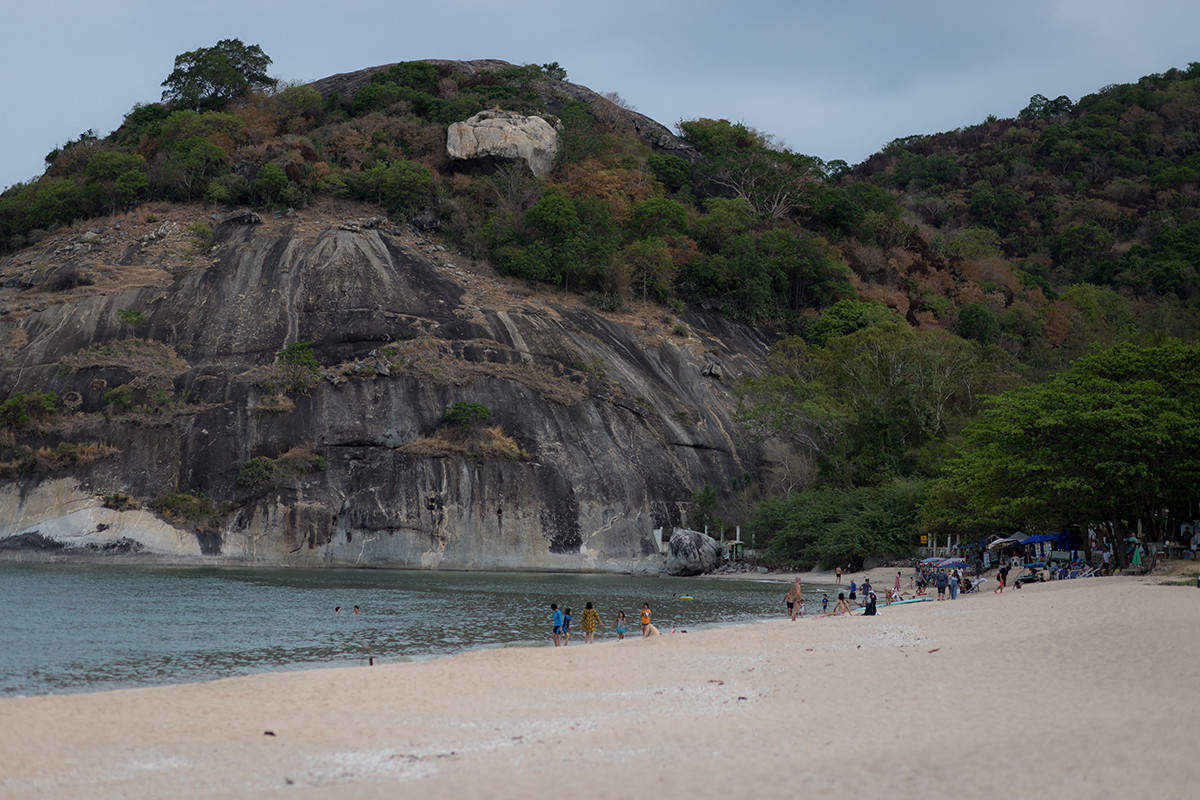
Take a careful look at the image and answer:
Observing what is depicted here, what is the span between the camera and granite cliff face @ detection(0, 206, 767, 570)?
56688mm

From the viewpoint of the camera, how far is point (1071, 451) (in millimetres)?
36031

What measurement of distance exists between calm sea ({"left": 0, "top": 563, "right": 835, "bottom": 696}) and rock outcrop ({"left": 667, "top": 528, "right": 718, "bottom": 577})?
5991mm

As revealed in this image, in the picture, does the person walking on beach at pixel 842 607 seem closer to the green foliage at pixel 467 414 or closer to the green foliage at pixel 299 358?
the green foliage at pixel 467 414

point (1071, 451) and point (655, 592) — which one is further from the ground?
point (1071, 451)

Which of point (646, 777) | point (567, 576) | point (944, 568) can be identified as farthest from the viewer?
point (567, 576)

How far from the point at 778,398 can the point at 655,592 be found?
24.0 m

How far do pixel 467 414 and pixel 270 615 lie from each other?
3046 cm

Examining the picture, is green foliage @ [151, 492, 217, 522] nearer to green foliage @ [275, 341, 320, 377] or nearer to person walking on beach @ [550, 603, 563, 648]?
green foliage @ [275, 341, 320, 377]

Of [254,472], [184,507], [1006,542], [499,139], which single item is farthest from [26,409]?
[1006,542]

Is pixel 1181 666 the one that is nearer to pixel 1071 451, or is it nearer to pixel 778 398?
pixel 1071 451

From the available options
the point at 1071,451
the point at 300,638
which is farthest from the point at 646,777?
the point at 1071,451

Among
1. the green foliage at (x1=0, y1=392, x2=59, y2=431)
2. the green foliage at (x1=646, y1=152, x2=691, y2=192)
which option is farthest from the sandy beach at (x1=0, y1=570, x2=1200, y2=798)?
the green foliage at (x1=646, y1=152, x2=691, y2=192)

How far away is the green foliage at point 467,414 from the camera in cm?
6175

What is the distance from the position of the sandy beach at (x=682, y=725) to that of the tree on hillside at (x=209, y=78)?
291 feet
